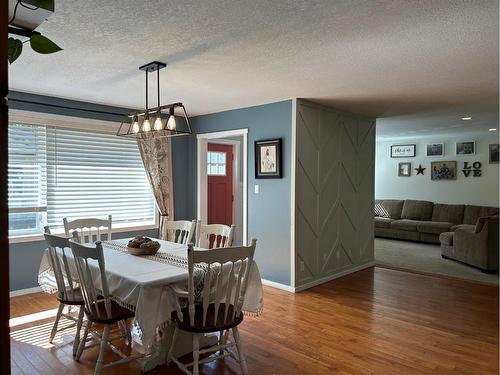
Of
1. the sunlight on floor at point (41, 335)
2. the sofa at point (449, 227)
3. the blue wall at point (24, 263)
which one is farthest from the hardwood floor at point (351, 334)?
the sofa at point (449, 227)

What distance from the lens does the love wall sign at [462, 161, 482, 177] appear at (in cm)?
764

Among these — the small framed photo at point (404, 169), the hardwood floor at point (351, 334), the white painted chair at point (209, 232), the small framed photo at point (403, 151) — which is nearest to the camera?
the hardwood floor at point (351, 334)

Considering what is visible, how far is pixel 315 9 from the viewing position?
2.00 metres

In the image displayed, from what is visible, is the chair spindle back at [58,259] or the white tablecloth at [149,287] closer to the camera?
the white tablecloth at [149,287]

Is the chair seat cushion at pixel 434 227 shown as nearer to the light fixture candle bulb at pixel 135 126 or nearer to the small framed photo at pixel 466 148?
the small framed photo at pixel 466 148

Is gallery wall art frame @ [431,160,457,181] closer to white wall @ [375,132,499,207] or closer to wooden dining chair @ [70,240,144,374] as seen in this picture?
white wall @ [375,132,499,207]

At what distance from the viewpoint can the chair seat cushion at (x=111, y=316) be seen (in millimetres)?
2312

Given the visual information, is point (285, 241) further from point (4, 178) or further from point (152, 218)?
point (4, 178)

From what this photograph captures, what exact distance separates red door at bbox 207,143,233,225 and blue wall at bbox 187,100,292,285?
1563mm

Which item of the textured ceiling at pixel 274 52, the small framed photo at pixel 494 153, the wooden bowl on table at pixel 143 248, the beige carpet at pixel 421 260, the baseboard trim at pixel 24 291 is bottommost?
the beige carpet at pixel 421 260

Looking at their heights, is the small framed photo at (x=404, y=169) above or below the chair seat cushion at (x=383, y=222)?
above

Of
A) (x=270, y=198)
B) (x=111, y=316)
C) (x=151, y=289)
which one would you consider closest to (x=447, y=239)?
(x=270, y=198)

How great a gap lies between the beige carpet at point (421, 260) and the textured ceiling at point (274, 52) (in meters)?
2.33

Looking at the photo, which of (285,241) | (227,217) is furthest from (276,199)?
(227,217)
